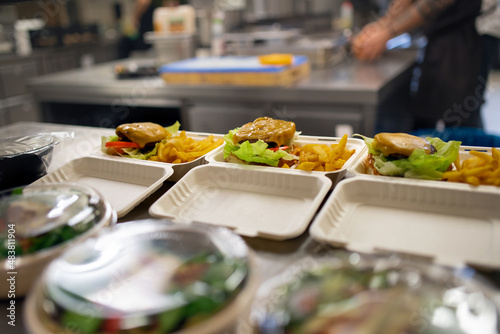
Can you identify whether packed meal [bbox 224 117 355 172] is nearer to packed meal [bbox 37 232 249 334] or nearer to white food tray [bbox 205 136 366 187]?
white food tray [bbox 205 136 366 187]

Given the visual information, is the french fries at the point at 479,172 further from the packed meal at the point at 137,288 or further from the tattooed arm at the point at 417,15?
the tattooed arm at the point at 417,15

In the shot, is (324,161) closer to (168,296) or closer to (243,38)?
(168,296)

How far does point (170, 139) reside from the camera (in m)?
1.41

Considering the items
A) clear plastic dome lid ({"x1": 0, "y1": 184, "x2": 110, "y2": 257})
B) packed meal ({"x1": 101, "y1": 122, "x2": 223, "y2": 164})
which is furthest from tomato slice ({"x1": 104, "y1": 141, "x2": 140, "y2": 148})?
clear plastic dome lid ({"x1": 0, "y1": 184, "x2": 110, "y2": 257})

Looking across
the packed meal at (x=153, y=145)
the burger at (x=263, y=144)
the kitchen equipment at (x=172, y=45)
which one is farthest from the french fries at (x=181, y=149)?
the kitchen equipment at (x=172, y=45)

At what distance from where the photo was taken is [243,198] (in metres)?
1.17

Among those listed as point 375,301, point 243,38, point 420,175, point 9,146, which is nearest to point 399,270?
point 375,301

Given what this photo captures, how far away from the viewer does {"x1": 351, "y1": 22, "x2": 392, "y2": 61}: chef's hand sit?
3.03m

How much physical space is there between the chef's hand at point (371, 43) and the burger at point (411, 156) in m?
2.10

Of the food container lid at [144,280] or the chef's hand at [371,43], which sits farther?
the chef's hand at [371,43]

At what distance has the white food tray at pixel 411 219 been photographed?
879 millimetres

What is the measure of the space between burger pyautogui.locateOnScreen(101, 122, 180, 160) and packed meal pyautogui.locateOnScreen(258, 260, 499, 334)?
835 mm

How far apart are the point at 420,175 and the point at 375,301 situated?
557mm

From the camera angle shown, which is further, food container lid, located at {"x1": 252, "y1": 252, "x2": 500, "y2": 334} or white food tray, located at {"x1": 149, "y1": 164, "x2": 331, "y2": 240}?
white food tray, located at {"x1": 149, "y1": 164, "x2": 331, "y2": 240}
